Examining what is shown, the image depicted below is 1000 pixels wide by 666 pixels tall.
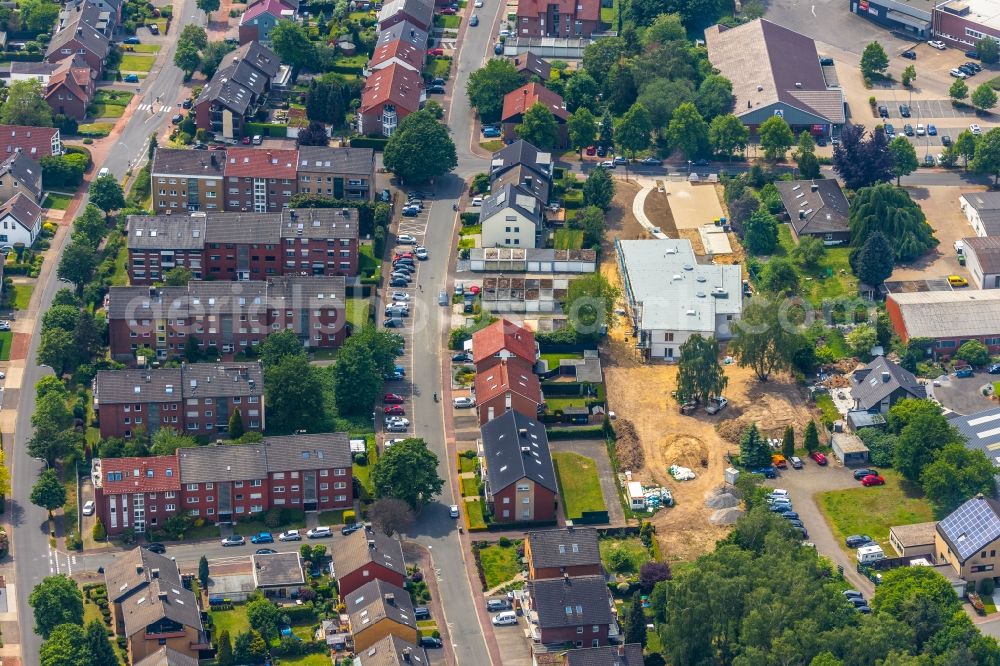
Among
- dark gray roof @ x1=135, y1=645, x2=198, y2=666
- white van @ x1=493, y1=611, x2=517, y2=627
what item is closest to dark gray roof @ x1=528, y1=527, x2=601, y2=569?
white van @ x1=493, y1=611, x2=517, y2=627

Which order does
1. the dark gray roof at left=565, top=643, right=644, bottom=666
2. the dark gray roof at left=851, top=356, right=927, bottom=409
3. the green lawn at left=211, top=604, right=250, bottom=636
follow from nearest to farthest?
the dark gray roof at left=565, top=643, right=644, bottom=666, the green lawn at left=211, top=604, right=250, bottom=636, the dark gray roof at left=851, top=356, right=927, bottom=409

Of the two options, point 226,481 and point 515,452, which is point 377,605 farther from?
point 515,452

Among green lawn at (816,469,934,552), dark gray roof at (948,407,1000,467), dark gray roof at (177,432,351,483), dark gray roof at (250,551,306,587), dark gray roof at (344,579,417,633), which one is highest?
dark gray roof at (948,407,1000,467)

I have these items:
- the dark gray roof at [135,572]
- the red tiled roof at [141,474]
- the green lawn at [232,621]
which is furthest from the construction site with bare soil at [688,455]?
the dark gray roof at [135,572]

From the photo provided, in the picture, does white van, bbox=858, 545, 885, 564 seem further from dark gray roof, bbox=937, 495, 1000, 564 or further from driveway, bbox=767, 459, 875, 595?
dark gray roof, bbox=937, 495, 1000, 564

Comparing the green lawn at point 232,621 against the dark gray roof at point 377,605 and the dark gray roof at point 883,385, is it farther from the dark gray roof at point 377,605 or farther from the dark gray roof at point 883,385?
the dark gray roof at point 883,385

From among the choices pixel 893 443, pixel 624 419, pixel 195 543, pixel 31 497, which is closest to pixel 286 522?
pixel 195 543
